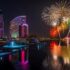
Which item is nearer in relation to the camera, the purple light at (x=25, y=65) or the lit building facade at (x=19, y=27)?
the purple light at (x=25, y=65)

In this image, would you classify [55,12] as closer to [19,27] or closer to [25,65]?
[19,27]

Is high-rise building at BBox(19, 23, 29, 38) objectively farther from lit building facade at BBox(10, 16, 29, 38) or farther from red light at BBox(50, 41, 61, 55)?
red light at BBox(50, 41, 61, 55)

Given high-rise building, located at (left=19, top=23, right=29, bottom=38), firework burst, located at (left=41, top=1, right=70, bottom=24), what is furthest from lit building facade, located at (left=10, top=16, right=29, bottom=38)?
firework burst, located at (left=41, top=1, right=70, bottom=24)

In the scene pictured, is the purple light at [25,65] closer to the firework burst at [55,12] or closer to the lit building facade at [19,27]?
the lit building facade at [19,27]

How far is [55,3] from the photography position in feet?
8.80

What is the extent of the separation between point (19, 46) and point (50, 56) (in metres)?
0.34

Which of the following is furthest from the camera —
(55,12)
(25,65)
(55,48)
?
(55,12)

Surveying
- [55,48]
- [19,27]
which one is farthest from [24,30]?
[55,48]

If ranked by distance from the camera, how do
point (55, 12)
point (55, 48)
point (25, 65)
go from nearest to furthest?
point (25, 65), point (55, 48), point (55, 12)

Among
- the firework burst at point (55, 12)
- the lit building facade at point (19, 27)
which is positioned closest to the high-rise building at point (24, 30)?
the lit building facade at point (19, 27)

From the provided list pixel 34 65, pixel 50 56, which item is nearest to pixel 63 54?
pixel 50 56

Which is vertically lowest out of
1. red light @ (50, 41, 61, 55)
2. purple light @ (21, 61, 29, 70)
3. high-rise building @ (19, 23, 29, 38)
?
purple light @ (21, 61, 29, 70)

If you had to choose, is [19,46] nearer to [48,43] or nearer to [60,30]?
[48,43]

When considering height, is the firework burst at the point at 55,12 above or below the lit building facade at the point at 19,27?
above
